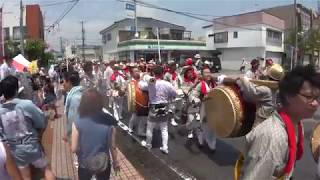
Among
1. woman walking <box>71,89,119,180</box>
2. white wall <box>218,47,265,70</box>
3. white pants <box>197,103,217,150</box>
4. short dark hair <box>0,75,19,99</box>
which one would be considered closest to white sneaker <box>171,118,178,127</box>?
white pants <box>197,103,217,150</box>

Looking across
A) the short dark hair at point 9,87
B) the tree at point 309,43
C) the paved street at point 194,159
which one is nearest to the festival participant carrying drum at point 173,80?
the paved street at point 194,159

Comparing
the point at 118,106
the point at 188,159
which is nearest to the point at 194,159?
the point at 188,159

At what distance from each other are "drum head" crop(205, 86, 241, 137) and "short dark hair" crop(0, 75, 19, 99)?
2.32 metres

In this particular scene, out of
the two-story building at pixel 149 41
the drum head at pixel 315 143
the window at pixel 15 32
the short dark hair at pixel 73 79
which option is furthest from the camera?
the window at pixel 15 32

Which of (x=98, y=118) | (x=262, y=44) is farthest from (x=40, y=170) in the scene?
(x=262, y=44)

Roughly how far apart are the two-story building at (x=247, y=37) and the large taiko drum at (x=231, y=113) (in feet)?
186

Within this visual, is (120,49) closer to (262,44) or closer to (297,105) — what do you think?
(262,44)

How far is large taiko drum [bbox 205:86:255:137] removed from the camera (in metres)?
4.96

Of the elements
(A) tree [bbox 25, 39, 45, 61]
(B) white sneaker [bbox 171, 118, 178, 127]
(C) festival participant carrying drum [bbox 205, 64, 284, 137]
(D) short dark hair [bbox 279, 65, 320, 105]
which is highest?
(A) tree [bbox 25, 39, 45, 61]

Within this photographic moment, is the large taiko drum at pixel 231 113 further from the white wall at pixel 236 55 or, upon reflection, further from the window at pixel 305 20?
the window at pixel 305 20

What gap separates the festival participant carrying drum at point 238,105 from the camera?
493 cm

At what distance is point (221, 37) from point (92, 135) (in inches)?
2481

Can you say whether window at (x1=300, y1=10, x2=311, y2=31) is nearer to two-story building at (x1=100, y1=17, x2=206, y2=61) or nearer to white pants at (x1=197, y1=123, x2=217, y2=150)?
two-story building at (x1=100, y1=17, x2=206, y2=61)

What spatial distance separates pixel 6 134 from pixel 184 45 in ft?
202
